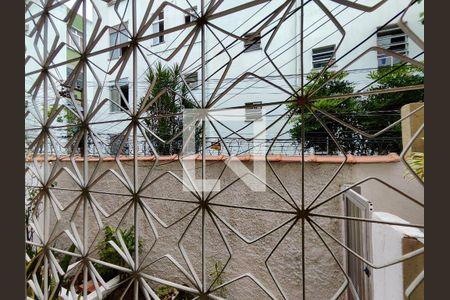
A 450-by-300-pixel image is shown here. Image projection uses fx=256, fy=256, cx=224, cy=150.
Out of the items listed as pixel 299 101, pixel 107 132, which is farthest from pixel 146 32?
pixel 299 101

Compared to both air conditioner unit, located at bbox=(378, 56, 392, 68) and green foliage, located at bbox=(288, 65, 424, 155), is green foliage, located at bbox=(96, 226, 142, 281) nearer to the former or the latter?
green foliage, located at bbox=(288, 65, 424, 155)

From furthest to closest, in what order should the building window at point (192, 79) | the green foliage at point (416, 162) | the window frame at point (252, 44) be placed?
the building window at point (192, 79), the window frame at point (252, 44), the green foliage at point (416, 162)

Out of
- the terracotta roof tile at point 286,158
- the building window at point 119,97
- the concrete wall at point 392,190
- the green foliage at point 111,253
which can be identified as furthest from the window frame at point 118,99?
the concrete wall at point 392,190

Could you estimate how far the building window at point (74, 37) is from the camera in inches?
24.7

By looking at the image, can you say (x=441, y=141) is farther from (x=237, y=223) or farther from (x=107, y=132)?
(x=107, y=132)

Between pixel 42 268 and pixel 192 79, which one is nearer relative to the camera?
pixel 192 79

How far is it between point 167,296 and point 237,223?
0.24m

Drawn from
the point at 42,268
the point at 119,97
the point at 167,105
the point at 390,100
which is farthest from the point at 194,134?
the point at 42,268

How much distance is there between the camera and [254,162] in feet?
1.76

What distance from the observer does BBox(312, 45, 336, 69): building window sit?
450 mm

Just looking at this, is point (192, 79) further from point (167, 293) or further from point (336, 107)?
point (167, 293)

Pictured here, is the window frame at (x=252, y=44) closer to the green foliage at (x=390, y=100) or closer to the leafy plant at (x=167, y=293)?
the green foliage at (x=390, y=100)

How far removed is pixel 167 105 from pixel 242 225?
0.38 meters

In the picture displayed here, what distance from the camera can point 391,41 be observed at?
1.28ft
